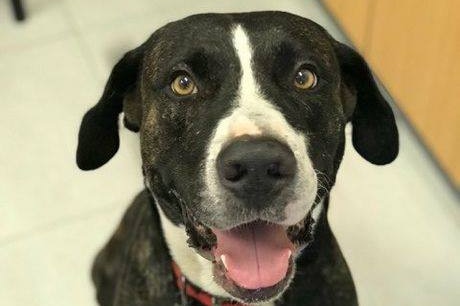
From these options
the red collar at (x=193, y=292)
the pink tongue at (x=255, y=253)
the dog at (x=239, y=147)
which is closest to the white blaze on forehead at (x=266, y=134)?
the dog at (x=239, y=147)

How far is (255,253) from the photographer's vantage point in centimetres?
147

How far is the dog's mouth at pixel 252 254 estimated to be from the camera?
1.44 metres

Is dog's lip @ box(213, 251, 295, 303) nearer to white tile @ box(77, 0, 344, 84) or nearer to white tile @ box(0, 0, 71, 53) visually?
white tile @ box(77, 0, 344, 84)

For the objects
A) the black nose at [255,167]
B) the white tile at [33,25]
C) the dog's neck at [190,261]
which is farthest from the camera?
the white tile at [33,25]

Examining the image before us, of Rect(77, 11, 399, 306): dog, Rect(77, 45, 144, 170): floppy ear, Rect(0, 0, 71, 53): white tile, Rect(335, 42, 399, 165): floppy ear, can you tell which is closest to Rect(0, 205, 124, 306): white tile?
Rect(77, 11, 399, 306): dog

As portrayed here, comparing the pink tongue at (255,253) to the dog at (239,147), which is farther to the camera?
the pink tongue at (255,253)

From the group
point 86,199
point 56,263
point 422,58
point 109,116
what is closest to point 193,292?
point 109,116

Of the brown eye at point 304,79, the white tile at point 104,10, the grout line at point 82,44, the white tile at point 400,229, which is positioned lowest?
the white tile at point 400,229

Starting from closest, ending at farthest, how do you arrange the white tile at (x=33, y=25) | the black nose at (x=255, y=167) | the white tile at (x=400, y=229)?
the black nose at (x=255, y=167), the white tile at (x=400, y=229), the white tile at (x=33, y=25)

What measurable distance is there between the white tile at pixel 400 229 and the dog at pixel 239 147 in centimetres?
66

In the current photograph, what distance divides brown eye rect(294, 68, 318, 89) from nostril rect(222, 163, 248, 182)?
284 mm

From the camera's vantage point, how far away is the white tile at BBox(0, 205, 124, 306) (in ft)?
7.54

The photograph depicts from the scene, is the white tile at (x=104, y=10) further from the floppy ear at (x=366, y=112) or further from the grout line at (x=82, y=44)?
the floppy ear at (x=366, y=112)

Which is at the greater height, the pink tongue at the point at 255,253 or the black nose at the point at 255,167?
the black nose at the point at 255,167
